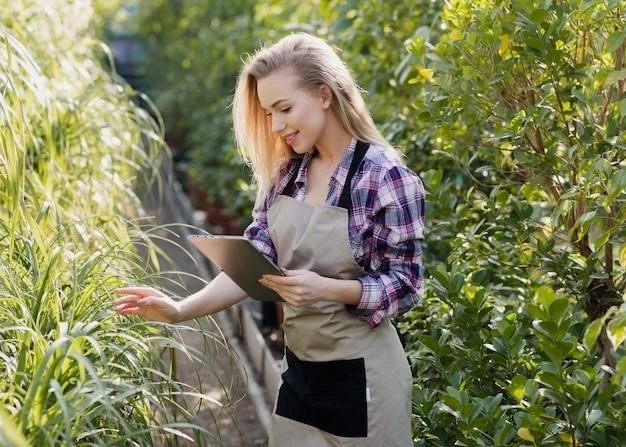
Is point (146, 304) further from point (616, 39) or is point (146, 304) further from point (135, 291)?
point (616, 39)

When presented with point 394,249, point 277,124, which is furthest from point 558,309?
point 277,124

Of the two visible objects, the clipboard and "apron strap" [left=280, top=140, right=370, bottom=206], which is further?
"apron strap" [left=280, top=140, right=370, bottom=206]

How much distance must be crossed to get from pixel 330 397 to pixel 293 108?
2.29 feet

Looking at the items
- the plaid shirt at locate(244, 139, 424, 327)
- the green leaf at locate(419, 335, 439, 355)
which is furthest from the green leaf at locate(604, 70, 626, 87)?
the green leaf at locate(419, 335, 439, 355)

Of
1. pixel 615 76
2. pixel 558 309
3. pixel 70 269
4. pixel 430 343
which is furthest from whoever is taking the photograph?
pixel 70 269

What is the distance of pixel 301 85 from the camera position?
2.78 meters

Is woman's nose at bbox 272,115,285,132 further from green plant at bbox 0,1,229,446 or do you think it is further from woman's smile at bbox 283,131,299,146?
green plant at bbox 0,1,229,446

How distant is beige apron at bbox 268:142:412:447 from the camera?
2.72 meters

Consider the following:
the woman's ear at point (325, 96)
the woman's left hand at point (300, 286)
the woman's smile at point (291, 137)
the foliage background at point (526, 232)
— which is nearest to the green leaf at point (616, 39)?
the foliage background at point (526, 232)

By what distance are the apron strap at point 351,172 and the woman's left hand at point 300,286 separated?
0.21 meters

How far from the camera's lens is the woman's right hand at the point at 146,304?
112 inches

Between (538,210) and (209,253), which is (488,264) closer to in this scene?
(538,210)

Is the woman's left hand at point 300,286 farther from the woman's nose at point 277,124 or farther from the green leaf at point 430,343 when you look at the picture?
the green leaf at point 430,343

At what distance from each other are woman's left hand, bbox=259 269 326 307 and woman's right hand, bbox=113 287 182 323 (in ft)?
1.18
